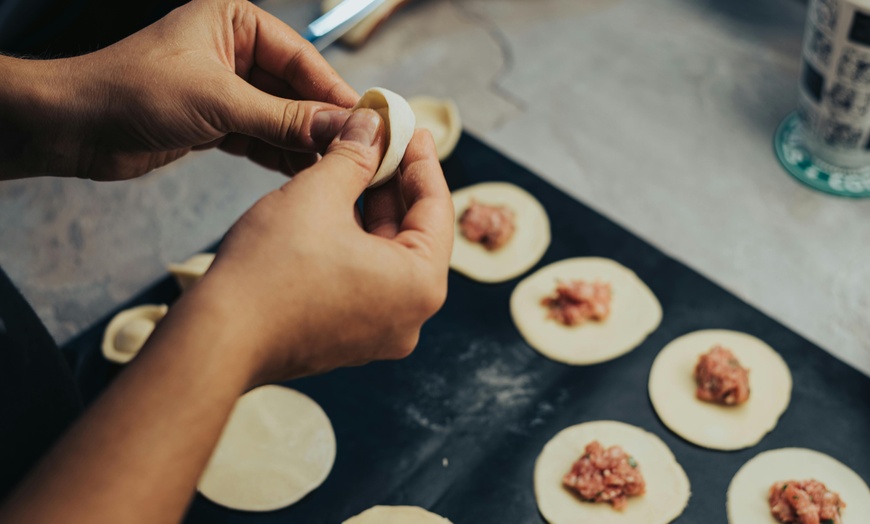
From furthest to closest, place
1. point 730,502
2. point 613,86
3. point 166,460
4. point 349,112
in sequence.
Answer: point 613,86 → point 730,502 → point 349,112 → point 166,460

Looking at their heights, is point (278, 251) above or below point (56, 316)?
above

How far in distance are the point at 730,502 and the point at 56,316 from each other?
2188 millimetres

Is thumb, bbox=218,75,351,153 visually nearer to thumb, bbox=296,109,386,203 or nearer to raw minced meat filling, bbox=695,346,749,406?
thumb, bbox=296,109,386,203

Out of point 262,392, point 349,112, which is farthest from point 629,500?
point 349,112

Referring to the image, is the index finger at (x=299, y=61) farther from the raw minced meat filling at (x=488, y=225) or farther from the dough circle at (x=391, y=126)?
the raw minced meat filling at (x=488, y=225)

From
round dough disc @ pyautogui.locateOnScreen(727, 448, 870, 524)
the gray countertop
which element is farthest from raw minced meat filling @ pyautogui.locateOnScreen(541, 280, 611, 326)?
round dough disc @ pyautogui.locateOnScreen(727, 448, 870, 524)

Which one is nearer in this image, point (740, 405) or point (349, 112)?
point (349, 112)

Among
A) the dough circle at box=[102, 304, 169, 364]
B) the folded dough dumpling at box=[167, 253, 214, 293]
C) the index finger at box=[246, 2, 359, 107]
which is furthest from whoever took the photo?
the folded dough dumpling at box=[167, 253, 214, 293]

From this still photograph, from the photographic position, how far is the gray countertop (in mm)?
2525

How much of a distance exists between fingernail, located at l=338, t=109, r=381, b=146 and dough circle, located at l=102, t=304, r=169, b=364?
1.01 meters

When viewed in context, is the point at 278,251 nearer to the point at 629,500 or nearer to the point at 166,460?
the point at 166,460

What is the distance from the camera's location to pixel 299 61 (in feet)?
5.66

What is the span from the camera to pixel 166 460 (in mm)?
1054

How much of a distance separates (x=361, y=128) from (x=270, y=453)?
103 centimetres
